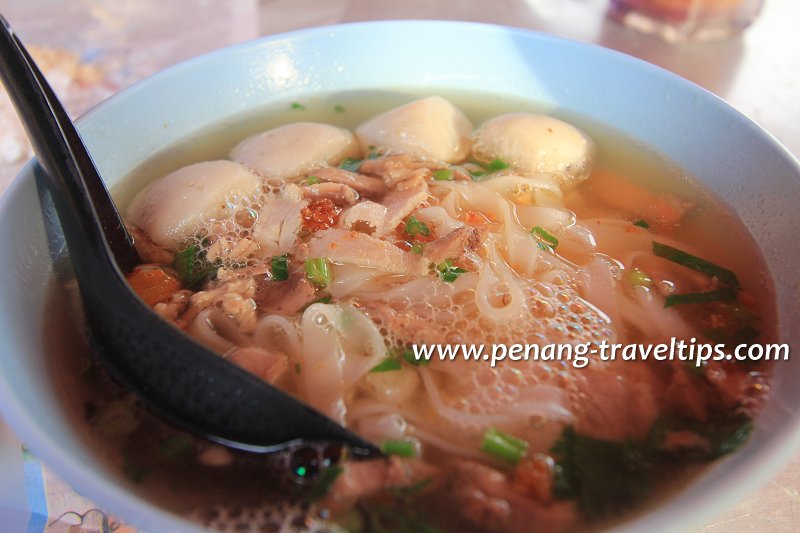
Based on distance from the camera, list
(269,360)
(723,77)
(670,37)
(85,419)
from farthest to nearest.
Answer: (670,37)
(723,77)
(269,360)
(85,419)

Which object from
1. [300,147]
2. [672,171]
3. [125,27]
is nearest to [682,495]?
[672,171]

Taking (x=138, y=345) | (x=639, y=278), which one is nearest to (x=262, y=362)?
(x=138, y=345)

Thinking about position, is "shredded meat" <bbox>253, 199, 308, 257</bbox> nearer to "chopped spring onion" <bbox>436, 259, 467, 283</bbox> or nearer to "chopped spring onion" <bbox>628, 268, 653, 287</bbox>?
"chopped spring onion" <bbox>436, 259, 467, 283</bbox>

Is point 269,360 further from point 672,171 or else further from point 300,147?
point 672,171

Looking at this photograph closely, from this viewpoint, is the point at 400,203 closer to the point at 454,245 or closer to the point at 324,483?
the point at 454,245

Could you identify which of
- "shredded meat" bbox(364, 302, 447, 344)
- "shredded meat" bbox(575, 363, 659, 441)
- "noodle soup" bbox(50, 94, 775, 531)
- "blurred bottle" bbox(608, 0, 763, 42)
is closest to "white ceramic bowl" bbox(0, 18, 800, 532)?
"noodle soup" bbox(50, 94, 775, 531)

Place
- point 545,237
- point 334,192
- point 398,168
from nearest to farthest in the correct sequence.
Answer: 1. point 545,237
2. point 334,192
3. point 398,168
